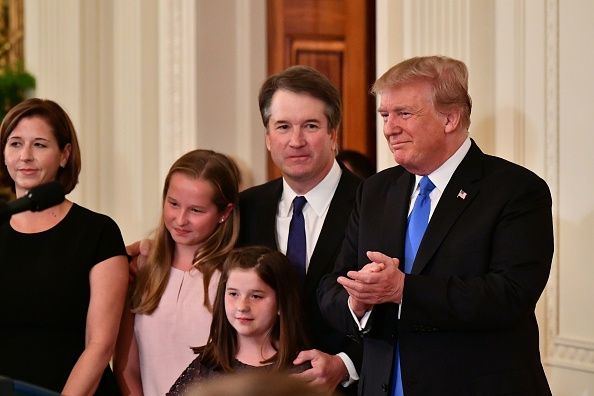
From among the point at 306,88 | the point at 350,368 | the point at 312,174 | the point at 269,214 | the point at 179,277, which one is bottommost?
the point at 350,368

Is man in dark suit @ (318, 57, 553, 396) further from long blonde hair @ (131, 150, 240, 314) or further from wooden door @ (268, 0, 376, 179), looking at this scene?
wooden door @ (268, 0, 376, 179)

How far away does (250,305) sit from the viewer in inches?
143

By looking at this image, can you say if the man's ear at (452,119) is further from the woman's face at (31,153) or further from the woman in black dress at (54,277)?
the woman's face at (31,153)

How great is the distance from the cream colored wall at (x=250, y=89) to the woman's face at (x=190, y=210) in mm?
1025

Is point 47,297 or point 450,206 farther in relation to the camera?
point 47,297

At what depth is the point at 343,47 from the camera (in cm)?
654

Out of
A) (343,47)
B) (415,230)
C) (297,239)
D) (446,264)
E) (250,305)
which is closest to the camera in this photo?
(446,264)

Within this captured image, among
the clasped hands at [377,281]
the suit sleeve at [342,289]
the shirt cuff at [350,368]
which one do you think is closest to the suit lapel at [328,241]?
the suit sleeve at [342,289]

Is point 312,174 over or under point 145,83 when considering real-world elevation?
under

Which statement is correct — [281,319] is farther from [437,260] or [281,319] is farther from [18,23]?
[18,23]

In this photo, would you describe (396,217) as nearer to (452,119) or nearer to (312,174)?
(452,119)

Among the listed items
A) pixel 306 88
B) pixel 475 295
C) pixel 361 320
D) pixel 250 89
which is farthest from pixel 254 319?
pixel 250 89

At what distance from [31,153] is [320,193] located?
0.96 metres

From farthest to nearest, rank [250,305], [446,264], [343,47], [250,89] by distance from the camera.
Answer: [343,47]
[250,89]
[250,305]
[446,264]
